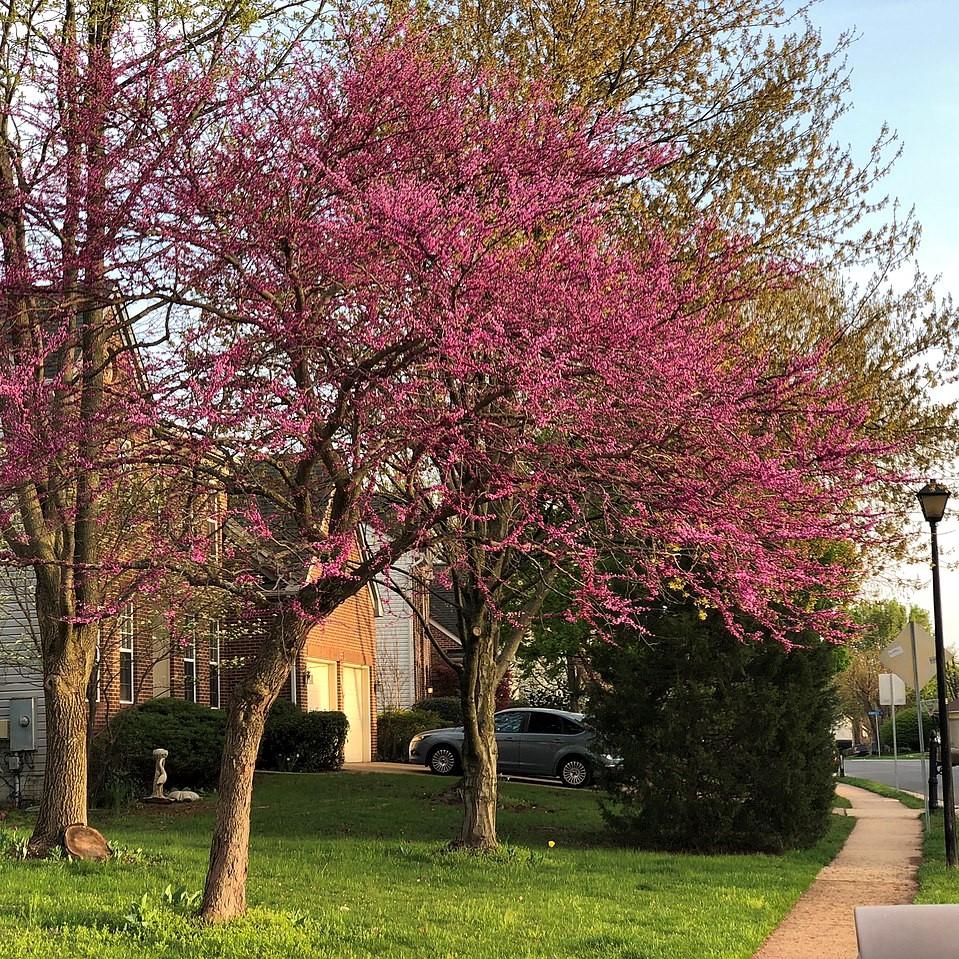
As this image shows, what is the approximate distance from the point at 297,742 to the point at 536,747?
4705 mm

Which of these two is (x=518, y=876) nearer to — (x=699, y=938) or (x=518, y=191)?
(x=699, y=938)

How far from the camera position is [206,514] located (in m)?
8.71

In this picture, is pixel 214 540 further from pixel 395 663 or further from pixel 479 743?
pixel 395 663

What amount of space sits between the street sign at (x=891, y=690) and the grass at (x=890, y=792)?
1932mm

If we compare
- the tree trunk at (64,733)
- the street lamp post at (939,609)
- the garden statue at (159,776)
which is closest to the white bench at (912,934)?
the street lamp post at (939,609)

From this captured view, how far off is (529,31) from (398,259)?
7.15 metres

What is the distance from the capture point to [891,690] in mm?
25266

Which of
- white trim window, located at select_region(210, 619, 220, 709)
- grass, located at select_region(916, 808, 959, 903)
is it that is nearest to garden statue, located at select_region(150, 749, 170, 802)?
white trim window, located at select_region(210, 619, 220, 709)

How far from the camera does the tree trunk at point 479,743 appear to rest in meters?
13.4

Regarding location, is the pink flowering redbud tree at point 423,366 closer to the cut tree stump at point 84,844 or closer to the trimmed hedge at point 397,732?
the cut tree stump at point 84,844

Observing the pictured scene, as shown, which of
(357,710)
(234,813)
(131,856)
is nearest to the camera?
(234,813)

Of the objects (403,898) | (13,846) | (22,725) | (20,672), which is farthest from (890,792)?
(13,846)

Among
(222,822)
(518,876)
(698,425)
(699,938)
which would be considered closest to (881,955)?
(698,425)

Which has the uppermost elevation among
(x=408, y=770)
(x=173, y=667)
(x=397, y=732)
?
(x=173, y=667)
